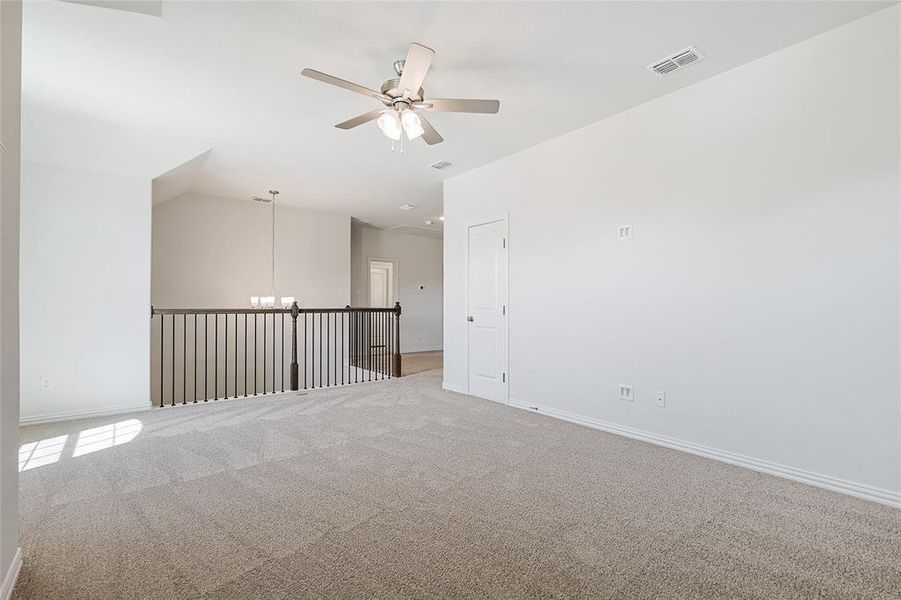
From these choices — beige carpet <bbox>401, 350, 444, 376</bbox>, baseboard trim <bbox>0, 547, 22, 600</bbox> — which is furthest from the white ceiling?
beige carpet <bbox>401, 350, 444, 376</bbox>

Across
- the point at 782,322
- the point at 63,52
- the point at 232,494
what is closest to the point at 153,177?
the point at 63,52

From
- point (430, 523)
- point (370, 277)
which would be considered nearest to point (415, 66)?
point (430, 523)

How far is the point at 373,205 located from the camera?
699cm

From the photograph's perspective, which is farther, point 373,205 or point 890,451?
point 373,205

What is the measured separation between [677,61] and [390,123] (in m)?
1.96

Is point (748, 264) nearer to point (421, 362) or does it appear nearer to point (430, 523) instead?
point (430, 523)

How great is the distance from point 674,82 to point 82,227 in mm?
5400

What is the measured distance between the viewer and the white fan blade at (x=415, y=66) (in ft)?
7.34

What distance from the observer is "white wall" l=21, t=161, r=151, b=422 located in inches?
152

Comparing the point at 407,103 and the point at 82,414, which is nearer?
the point at 407,103

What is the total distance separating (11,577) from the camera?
1.57m

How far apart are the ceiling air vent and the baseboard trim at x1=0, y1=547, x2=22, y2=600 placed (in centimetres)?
417

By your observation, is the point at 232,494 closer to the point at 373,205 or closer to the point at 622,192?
the point at 622,192

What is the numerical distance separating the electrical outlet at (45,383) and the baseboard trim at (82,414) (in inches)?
9.6
